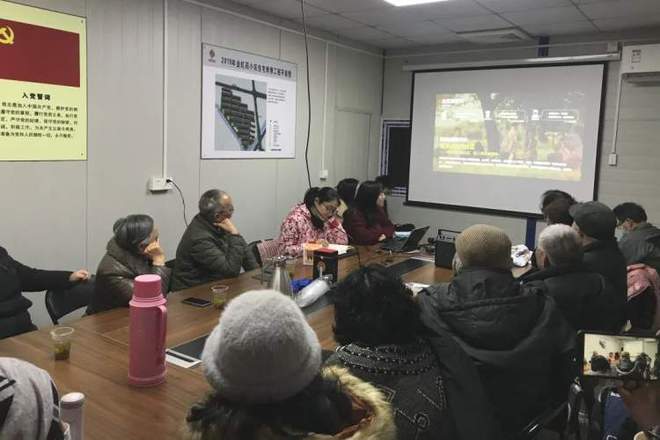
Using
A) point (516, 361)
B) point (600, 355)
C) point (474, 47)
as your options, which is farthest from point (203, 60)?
point (600, 355)

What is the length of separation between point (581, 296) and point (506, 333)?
0.76 m

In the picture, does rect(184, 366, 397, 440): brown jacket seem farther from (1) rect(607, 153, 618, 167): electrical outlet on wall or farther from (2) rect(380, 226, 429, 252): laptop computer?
(1) rect(607, 153, 618, 167): electrical outlet on wall

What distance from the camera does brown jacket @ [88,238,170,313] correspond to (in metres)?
2.49

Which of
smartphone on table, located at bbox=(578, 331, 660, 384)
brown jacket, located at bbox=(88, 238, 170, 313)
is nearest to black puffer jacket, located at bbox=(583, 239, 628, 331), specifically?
smartphone on table, located at bbox=(578, 331, 660, 384)

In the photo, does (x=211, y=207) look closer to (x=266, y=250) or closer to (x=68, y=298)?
(x=266, y=250)

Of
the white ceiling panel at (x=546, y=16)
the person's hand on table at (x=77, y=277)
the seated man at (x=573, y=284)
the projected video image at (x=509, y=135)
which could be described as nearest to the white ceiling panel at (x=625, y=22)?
the white ceiling panel at (x=546, y=16)

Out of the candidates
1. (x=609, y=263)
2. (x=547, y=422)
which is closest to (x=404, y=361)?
(x=547, y=422)

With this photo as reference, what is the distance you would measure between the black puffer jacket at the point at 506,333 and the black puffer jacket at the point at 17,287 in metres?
1.94

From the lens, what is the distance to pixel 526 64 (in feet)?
18.5

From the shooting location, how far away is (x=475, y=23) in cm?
500

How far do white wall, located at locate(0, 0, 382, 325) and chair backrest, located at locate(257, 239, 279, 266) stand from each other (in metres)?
0.91

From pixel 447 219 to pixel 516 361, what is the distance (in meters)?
4.68

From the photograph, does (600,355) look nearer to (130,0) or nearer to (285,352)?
(285,352)

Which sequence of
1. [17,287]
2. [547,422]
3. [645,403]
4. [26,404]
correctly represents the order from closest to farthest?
[26,404] → [645,403] → [547,422] → [17,287]
